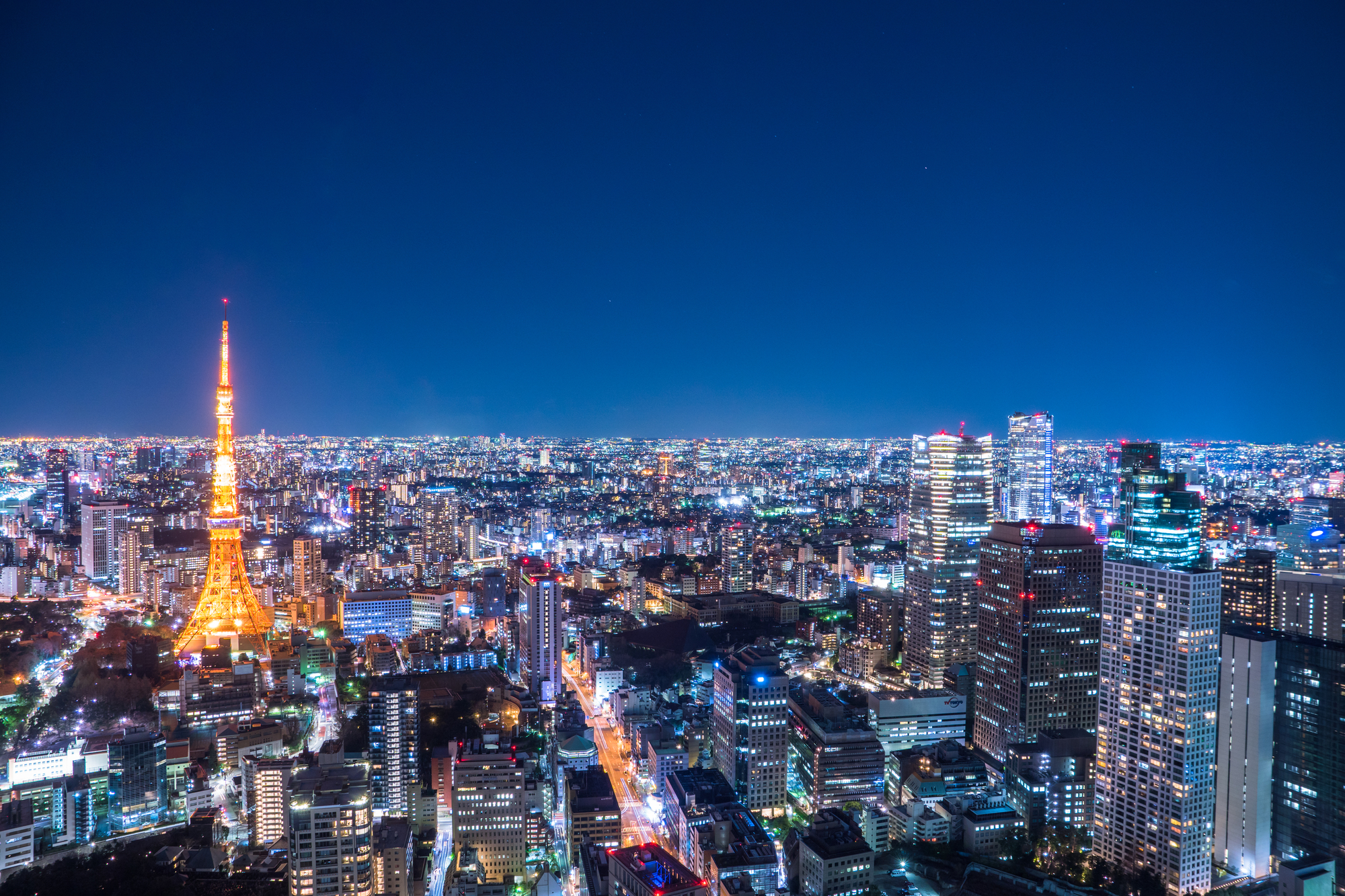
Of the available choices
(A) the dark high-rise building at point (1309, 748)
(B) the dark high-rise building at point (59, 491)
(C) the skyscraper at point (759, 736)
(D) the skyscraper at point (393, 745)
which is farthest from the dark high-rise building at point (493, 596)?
(A) the dark high-rise building at point (1309, 748)

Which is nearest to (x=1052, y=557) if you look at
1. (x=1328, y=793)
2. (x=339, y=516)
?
(x=1328, y=793)

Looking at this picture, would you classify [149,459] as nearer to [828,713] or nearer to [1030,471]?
[828,713]

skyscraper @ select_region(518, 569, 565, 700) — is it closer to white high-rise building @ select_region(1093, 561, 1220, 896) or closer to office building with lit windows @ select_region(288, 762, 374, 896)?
office building with lit windows @ select_region(288, 762, 374, 896)

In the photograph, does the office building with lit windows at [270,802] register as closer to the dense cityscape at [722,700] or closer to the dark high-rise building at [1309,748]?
the dense cityscape at [722,700]

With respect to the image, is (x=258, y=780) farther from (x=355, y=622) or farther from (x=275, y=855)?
(x=355, y=622)

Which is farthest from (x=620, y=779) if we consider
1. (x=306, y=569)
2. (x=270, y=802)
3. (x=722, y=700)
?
(x=306, y=569)

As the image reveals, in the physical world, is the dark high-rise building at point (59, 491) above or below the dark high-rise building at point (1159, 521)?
below
